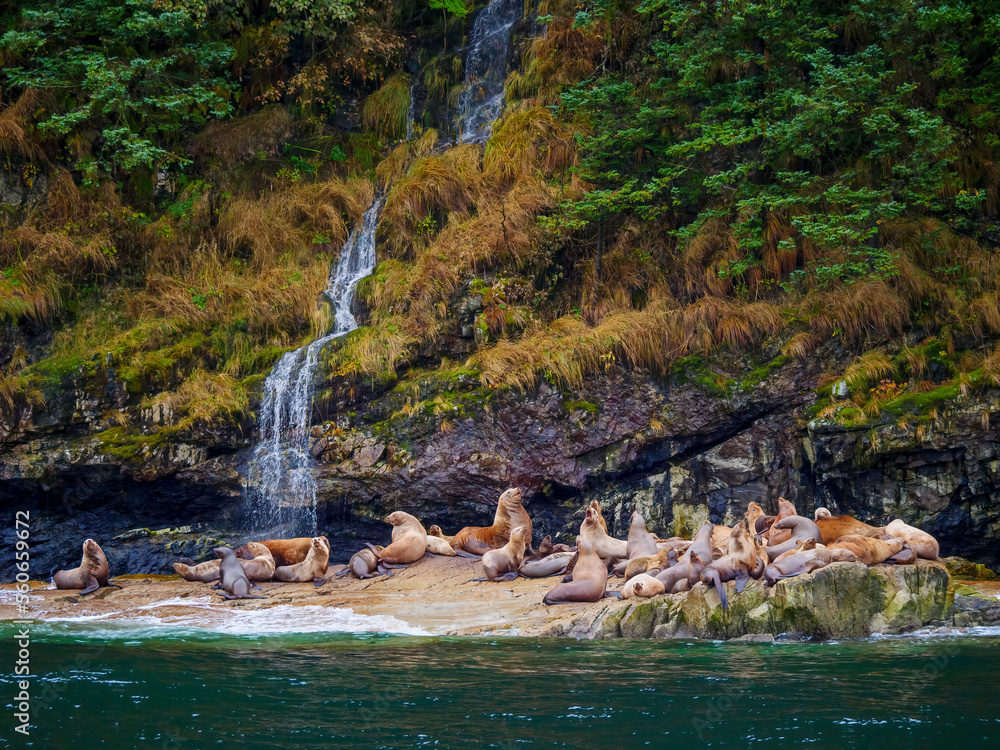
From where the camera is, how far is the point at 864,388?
1216cm

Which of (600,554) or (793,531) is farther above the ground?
(793,531)

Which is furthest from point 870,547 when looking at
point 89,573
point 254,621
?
point 89,573

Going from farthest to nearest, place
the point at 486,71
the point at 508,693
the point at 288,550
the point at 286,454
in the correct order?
the point at 486,71
the point at 286,454
the point at 288,550
the point at 508,693

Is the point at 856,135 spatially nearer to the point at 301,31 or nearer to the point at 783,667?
the point at 783,667

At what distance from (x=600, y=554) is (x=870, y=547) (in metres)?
3.36

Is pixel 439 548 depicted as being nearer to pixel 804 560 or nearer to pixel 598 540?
pixel 598 540

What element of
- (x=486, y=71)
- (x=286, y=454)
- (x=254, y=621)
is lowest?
(x=254, y=621)

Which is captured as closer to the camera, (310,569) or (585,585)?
(585,585)

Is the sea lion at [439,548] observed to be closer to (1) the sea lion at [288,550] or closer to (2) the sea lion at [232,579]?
(1) the sea lion at [288,550]

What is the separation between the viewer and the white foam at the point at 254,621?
8.69 meters

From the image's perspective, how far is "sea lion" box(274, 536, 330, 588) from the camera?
11516 millimetres

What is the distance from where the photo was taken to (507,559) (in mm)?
11148

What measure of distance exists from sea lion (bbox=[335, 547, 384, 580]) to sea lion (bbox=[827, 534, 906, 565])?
605 centimetres

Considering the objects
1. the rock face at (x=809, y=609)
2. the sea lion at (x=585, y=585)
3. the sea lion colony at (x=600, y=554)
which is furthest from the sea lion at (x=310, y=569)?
the rock face at (x=809, y=609)
